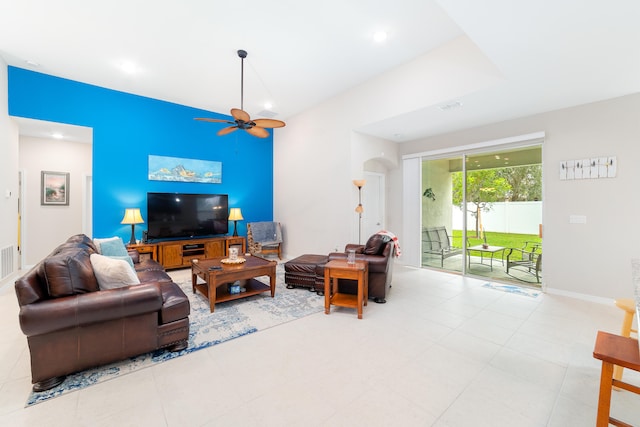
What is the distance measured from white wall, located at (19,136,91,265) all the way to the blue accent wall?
156 cm

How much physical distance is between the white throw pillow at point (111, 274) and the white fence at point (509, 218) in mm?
5404

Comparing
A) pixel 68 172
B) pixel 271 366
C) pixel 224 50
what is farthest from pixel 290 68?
pixel 68 172

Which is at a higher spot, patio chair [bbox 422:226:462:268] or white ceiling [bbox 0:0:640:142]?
white ceiling [bbox 0:0:640:142]

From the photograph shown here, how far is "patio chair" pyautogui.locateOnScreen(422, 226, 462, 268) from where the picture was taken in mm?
5703

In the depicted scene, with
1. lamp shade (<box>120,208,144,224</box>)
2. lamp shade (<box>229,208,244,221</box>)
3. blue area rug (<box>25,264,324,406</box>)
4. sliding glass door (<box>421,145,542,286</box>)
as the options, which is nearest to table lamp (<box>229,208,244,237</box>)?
lamp shade (<box>229,208,244,221</box>)

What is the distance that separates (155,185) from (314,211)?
134 inches

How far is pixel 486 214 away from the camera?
5.15 meters

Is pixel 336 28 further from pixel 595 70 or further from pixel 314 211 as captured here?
pixel 314 211

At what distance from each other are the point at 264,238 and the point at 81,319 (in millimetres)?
4632

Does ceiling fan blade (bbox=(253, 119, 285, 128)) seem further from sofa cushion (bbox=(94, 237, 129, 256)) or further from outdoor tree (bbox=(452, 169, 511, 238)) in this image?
outdoor tree (bbox=(452, 169, 511, 238))

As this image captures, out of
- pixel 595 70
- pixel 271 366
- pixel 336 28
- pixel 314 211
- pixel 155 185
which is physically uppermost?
pixel 336 28

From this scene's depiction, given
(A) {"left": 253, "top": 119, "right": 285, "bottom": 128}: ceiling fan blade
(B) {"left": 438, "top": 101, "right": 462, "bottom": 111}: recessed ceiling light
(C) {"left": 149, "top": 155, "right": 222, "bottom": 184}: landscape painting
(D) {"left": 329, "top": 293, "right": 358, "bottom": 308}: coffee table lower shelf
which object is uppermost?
(B) {"left": 438, "top": 101, "right": 462, "bottom": 111}: recessed ceiling light

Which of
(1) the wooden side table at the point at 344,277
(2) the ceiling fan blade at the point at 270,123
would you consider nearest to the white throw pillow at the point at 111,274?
(1) the wooden side table at the point at 344,277

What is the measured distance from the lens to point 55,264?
6.73ft
